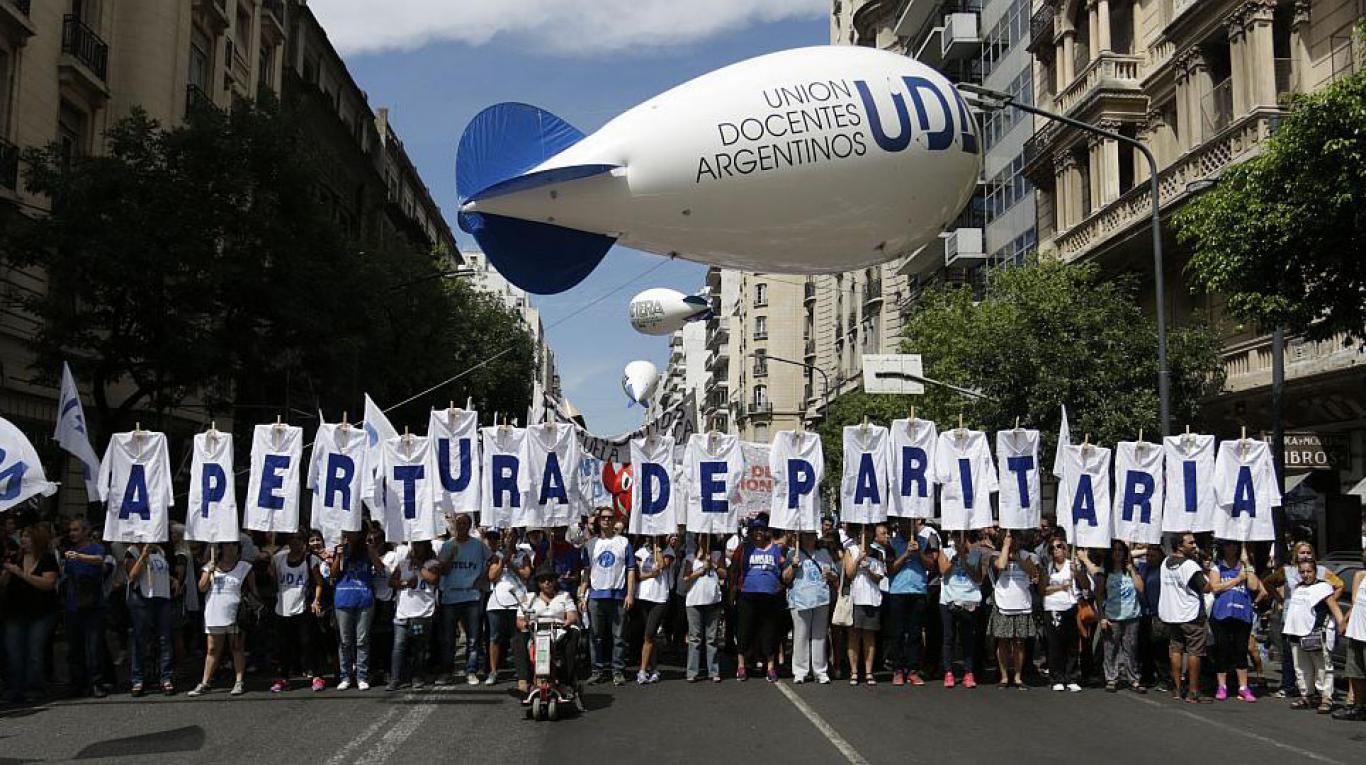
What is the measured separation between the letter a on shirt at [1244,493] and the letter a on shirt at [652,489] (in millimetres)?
6173

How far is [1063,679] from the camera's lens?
12.9 metres

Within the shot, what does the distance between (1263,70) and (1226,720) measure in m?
16.3

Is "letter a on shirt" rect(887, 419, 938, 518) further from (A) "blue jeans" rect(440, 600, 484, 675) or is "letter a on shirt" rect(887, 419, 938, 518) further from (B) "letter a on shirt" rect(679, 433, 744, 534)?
(A) "blue jeans" rect(440, 600, 484, 675)

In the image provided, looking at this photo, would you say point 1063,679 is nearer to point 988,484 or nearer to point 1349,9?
point 988,484

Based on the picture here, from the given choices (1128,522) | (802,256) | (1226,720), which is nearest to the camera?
(1226,720)

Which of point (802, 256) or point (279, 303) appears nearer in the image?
point (802, 256)

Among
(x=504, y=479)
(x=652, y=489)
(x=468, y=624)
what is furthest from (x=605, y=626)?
(x=504, y=479)

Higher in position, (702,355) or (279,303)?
(702,355)

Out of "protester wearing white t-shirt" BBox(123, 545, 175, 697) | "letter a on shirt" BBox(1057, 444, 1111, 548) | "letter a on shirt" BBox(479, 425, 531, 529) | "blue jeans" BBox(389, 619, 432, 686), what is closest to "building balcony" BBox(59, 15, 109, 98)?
"protester wearing white t-shirt" BBox(123, 545, 175, 697)

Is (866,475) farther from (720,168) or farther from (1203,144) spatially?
(1203,144)

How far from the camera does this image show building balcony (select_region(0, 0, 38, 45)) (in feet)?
68.7

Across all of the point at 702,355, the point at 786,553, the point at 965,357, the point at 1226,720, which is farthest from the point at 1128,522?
the point at 702,355

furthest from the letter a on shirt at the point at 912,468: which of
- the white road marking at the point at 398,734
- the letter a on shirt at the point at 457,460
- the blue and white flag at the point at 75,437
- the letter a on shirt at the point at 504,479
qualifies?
the blue and white flag at the point at 75,437

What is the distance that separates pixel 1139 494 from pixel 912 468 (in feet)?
8.33
